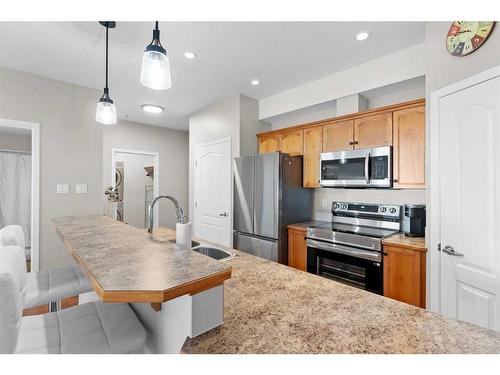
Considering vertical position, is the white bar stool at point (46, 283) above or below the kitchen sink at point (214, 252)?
below

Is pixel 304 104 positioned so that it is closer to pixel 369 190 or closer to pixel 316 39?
pixel 316 39

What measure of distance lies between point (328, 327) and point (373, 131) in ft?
7.27

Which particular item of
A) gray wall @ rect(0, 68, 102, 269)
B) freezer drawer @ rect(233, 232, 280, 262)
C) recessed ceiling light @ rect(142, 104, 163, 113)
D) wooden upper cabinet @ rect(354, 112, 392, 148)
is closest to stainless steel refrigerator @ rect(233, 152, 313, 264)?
freezer drawer @ rect(233, 232, 280, 262)

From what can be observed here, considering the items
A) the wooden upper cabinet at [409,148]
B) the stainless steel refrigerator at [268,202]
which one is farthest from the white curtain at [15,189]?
the wooden upper cabinet at [409,148]

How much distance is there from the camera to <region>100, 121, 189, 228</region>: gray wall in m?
4.48

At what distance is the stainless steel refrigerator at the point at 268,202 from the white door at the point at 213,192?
0.27 meters

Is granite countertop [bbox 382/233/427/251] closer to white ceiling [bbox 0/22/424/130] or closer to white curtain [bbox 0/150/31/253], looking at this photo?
white ceiling [bbox 0/22/424/130]

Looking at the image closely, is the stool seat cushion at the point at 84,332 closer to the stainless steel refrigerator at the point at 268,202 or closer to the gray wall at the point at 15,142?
the stainless steel refrigerator at the point at 268,202

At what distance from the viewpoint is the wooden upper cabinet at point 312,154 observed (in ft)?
9.57

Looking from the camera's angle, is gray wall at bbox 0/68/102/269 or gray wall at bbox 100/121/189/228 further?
gray wall at bbox 100/121/189/228

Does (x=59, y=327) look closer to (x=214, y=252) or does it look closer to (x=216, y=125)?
(x=214, y=252)

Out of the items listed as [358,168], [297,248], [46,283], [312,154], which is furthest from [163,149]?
[358,168]

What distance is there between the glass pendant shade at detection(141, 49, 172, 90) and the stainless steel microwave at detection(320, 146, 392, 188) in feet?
6.54

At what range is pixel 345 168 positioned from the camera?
8.66 ft
